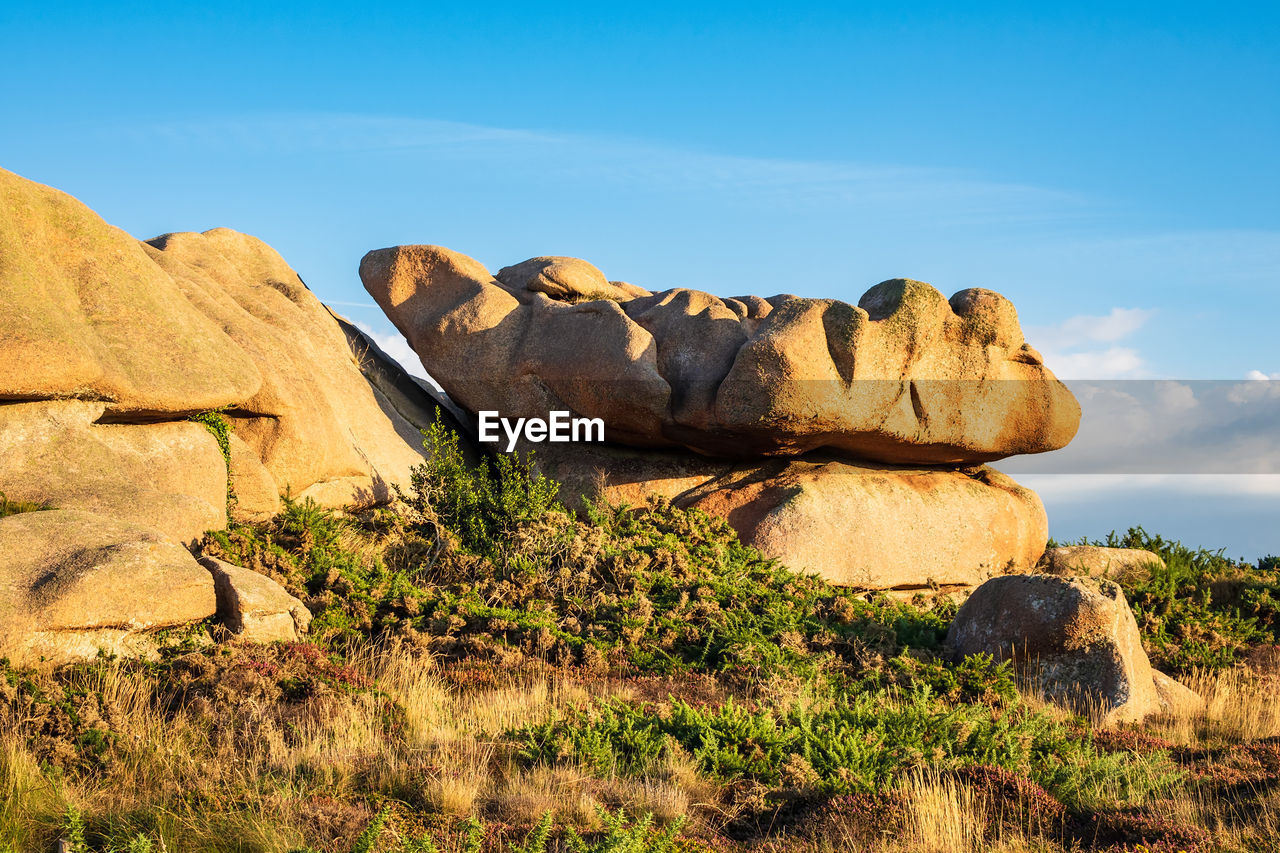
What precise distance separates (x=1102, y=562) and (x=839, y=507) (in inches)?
218

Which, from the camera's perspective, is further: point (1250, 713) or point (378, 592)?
point (378, 592)

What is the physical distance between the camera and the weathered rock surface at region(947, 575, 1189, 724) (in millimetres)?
10805

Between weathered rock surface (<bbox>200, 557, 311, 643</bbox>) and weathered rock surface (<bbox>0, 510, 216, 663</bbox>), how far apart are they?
22 centimetres

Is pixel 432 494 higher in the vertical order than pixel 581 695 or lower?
higher

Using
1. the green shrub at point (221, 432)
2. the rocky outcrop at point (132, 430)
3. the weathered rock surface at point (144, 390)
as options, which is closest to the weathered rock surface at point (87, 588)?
the rocky outcrop at point (132, 430)

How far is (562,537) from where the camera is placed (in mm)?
13461

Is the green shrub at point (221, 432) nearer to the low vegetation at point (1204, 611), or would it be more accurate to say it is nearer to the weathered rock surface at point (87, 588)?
the weathered rock surface at point (87, 588)

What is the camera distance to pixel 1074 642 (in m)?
11.1

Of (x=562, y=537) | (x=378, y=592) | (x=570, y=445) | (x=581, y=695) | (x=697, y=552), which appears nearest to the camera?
(x=581, y=695)

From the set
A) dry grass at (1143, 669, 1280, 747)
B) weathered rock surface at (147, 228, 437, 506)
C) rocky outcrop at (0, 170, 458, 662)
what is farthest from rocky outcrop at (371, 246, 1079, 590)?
dry grass at (1143, 669, 1280, 747)

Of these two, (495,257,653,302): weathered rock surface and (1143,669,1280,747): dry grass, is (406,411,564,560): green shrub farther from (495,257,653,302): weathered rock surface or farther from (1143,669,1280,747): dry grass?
(1143,669,1280,747): dry grass

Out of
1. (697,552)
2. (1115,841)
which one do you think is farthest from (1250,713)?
(697,552)

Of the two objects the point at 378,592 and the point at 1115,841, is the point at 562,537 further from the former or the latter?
the point at 1115,841

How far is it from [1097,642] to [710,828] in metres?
6.19
